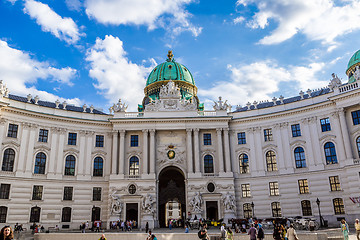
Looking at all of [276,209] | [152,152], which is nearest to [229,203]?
[276,209]

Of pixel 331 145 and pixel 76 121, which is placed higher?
pixel 76 121

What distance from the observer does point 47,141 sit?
45.1 meters

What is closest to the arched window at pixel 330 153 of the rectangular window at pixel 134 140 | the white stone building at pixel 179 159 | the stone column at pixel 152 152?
the white stone building at pixel 179 159

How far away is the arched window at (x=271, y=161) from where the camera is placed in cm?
4631

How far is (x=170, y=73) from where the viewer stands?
6056cm

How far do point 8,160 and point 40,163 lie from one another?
13.5 ft

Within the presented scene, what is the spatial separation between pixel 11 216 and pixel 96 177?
12017mm

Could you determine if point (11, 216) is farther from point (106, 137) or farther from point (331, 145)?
point (331, 145)

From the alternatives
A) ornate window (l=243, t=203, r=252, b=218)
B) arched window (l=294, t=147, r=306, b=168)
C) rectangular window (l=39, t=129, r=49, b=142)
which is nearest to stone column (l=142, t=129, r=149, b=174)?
rectangular window (l=39, t=129, r=49, b=142)

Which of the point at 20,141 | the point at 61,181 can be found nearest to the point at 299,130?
the point at 61,181

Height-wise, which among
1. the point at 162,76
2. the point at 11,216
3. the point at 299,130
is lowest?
the point at 11,216

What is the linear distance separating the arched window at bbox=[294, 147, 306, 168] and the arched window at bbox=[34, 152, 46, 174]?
1432 inches

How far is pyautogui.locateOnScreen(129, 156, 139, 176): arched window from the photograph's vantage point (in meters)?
47.7

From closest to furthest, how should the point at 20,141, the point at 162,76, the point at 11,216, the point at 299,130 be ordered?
the point at 11,216 < the point at 20,141 < the point at 299,130 < the point at 162,76
